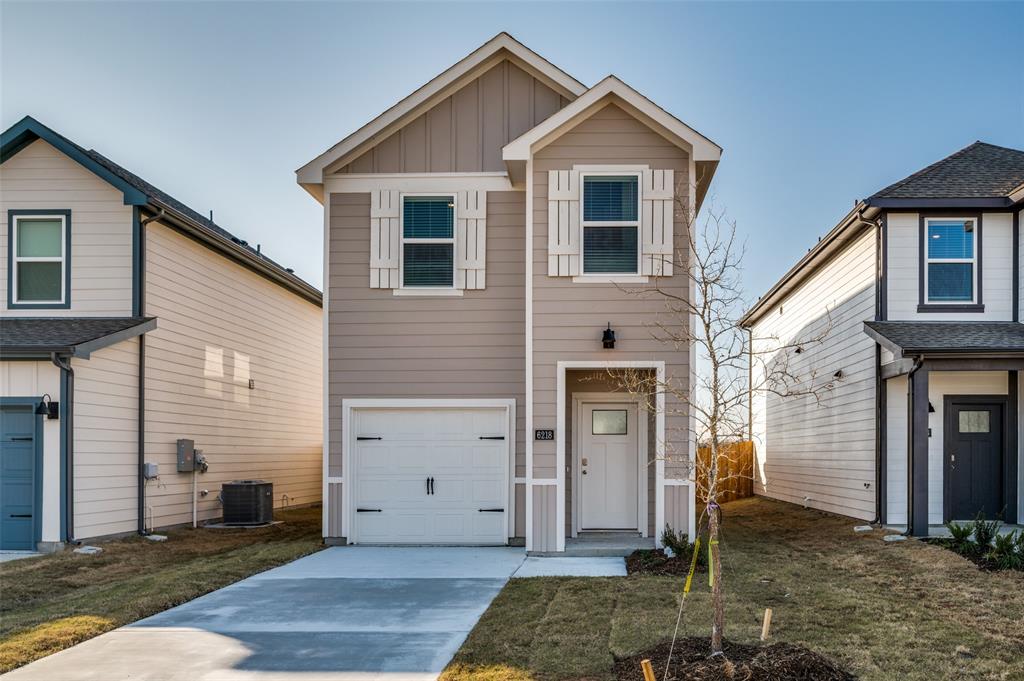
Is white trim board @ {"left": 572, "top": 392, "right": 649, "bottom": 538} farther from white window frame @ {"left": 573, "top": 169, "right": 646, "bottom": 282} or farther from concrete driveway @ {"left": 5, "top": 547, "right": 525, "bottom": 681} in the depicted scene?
concrete driveway @ {"left": 5, "top": 547, "right": 525, "bottom": 681}

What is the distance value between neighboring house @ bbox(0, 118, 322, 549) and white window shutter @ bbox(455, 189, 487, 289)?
15.1ft

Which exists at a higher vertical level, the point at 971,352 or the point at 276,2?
the point at 276,2

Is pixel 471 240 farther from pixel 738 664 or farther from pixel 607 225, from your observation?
pixel 738 664

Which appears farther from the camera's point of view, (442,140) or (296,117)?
(296,117)

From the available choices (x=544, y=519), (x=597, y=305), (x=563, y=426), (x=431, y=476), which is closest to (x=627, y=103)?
(x=597, y=305)

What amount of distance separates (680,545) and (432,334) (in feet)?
15.5

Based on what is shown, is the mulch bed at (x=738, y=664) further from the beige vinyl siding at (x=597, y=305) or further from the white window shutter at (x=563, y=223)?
the white window shutter at (x=563, y=223)

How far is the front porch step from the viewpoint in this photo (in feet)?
37.6

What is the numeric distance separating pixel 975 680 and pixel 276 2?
13.1 m

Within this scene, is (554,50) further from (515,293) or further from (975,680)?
(975,680)

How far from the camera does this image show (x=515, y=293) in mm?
12867

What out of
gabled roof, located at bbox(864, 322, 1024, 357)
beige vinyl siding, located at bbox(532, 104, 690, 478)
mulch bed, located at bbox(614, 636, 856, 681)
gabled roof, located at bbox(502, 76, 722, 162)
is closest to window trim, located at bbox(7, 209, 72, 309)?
gabled roof, located at bbox(502, 76, 722, 162)

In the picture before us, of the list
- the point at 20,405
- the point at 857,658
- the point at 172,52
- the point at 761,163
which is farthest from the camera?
the point at 761,163

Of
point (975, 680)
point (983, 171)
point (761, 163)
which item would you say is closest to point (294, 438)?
point (761, 163)
